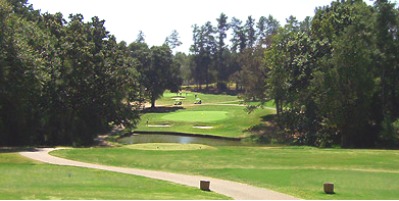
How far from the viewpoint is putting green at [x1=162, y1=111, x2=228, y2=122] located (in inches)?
2980

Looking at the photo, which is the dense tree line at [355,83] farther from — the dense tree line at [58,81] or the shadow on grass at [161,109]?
the shadow on grass at [161,109]

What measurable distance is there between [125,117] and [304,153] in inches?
1011

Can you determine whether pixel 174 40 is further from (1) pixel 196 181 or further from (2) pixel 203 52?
(1) pixel 196 181

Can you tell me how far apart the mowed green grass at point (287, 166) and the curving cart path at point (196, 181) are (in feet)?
3.34

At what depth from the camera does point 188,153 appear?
37.2 meters

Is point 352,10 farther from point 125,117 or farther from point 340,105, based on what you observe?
point 125,117

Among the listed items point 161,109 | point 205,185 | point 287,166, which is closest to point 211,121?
point 161,109

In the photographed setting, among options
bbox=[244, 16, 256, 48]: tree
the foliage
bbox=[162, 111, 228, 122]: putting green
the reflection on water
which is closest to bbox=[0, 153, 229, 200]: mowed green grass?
the foliage

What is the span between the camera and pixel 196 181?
88.9 feet

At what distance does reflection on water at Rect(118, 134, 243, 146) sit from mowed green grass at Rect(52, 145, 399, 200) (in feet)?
69.5

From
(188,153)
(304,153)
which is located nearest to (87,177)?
(188,153)

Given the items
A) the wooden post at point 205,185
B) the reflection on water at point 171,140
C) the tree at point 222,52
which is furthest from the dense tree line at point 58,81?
the tree at point 222,52

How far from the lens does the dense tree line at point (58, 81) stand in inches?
1645

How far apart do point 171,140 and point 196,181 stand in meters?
34.9
